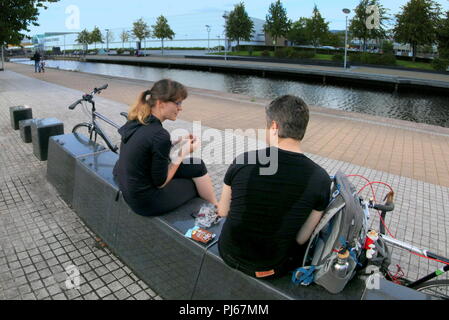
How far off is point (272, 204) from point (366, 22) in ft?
167

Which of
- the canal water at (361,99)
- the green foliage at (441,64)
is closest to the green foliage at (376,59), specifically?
the green foliage at (441,64)

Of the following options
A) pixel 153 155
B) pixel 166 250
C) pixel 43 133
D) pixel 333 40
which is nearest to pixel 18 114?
pixel 43 133

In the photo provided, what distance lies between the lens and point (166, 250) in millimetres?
2824

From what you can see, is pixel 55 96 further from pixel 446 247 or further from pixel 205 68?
pixel 205 68

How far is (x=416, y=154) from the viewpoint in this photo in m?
7.39

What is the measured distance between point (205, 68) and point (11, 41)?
2448 cm

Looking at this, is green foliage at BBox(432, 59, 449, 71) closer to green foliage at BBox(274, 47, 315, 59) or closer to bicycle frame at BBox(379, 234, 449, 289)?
green foliage at BBox(274, 47, 315, 59)

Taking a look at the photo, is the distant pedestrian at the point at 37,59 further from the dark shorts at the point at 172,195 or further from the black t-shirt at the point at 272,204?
the black t-shirt at the point at 272,204

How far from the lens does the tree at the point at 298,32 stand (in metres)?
61.2

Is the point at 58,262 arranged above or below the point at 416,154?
below

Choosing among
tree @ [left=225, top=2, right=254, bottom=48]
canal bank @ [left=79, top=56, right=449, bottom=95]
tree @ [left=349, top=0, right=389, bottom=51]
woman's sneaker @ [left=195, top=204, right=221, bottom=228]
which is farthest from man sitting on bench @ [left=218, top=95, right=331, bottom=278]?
tree @ [left=225, top=2, right=254, bottom=48]

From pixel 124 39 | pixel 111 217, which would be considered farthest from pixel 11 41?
pixel 124 39

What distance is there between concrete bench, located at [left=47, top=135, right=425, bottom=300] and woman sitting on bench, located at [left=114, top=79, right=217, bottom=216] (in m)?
0.15

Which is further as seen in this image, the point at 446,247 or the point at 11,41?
the point at 11,41
